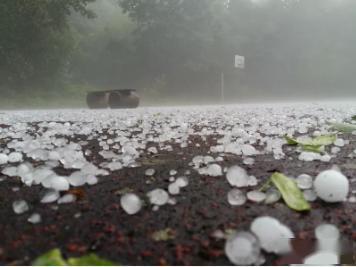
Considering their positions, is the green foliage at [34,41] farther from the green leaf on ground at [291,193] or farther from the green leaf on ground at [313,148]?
the green leaf on ground at [291,193]

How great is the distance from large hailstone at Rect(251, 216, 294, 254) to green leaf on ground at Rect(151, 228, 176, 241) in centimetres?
21

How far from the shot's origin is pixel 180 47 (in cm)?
2280

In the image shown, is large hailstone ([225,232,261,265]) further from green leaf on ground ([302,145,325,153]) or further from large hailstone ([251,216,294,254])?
green leaf on ground ([302,145,325,153])

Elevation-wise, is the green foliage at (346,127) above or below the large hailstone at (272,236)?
above

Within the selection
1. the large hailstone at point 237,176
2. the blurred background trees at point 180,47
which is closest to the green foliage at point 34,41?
the blurred background trees at point 180,47

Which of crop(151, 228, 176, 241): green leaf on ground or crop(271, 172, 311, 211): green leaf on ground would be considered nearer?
crop(151, 228, 176, 241): green leaf on ground

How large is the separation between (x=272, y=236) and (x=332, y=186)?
14.4 inches

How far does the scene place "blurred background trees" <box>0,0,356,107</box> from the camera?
17828 millimetres

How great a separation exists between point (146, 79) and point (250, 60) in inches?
314

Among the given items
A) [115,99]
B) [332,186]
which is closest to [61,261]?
[332,186]

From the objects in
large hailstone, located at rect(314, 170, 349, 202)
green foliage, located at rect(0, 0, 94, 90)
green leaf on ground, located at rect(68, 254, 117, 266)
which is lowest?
green leaf on ground, located at rect(68, 254, 117, 266)

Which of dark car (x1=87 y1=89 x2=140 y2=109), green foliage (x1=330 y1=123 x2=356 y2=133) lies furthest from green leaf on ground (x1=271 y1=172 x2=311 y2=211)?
dark car (x1=87 y1=89 x2=140 y2=109)

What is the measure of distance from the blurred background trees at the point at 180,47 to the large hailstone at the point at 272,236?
670 inches

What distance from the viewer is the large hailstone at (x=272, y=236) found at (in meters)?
0.82
